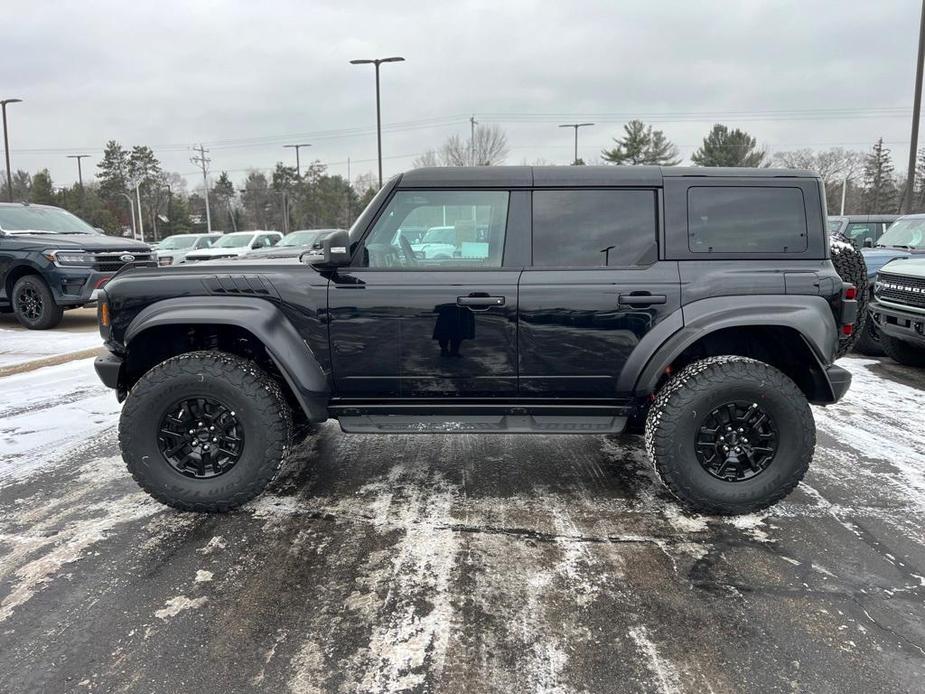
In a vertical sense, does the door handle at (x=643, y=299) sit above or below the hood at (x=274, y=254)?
below

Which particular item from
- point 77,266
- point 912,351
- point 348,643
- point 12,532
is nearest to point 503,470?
point 348,643

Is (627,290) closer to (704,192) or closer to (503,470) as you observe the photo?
(704,192)

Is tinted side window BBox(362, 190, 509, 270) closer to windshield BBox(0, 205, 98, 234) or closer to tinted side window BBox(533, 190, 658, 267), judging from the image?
tinted side window BBox(533, 190, 658, 267)

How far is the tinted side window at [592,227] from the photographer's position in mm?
3400

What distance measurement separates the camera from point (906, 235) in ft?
31.2

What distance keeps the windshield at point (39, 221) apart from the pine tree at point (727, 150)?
39795mm

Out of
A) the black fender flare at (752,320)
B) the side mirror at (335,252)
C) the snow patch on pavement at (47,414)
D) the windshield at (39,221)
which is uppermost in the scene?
the windshield at (39,221)

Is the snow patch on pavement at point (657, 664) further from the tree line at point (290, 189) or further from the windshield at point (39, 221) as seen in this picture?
the tree line at point (290, 189)

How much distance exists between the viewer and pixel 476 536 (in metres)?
3.17

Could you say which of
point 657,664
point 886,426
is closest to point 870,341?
point 886,426

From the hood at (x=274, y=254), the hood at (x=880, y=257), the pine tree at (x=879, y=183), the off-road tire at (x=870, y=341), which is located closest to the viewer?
the hood at (x=274, y=254)

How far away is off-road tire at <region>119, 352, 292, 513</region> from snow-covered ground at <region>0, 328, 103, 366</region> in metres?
5.07

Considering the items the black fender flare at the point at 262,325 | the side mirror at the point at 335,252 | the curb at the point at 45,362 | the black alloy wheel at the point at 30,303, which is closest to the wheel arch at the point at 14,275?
the black alloy wheel at the point at 30,303

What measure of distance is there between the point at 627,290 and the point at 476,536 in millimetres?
1529
